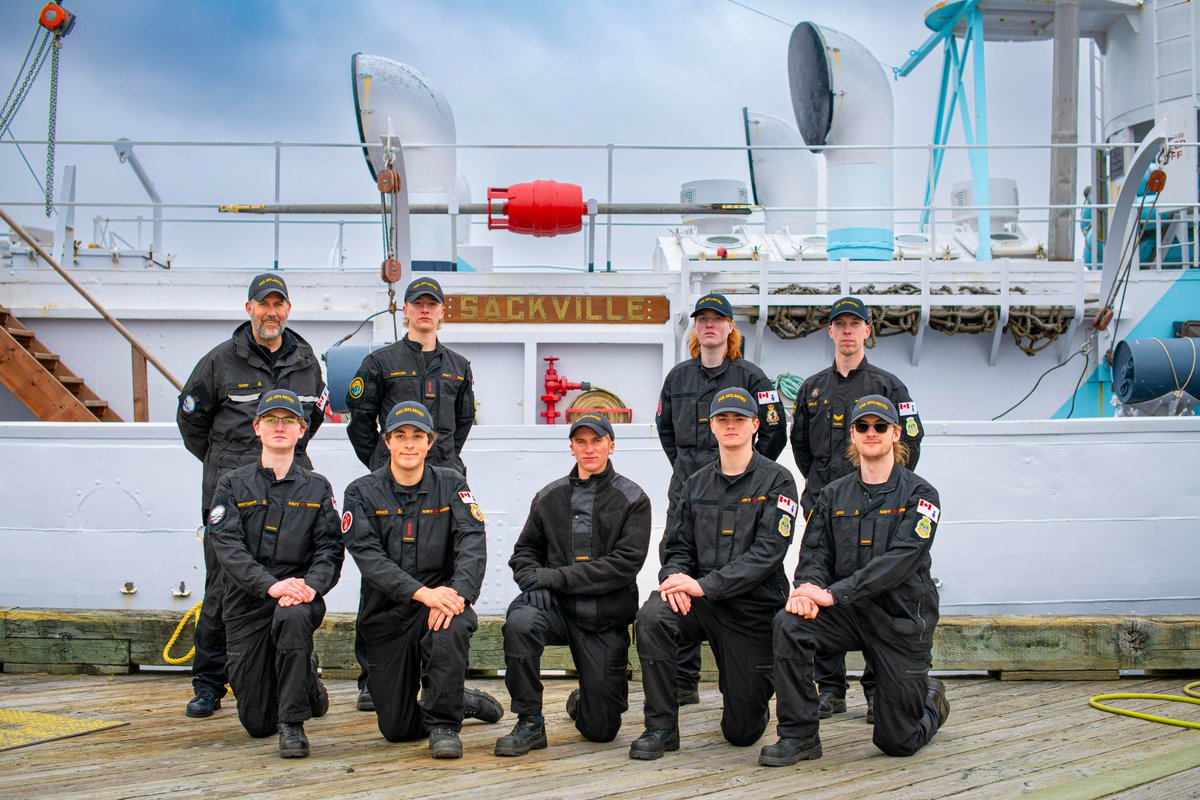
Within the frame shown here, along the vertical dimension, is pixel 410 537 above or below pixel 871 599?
above

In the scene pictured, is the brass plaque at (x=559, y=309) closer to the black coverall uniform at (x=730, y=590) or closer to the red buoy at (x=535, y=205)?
the red buoy at (x=535, y=205)

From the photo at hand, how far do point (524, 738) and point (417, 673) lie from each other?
0.50 m

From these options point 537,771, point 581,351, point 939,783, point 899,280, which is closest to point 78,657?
point 537,771

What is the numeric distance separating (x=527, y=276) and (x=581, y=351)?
70 cm

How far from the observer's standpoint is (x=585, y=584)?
13.7 ft

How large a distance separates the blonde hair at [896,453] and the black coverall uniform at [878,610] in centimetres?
21

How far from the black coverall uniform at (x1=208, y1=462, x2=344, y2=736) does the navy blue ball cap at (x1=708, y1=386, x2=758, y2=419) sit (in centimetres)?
159

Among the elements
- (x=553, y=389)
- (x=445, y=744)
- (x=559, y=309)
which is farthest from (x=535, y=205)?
(x=445, y=744)

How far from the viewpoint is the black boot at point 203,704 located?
4.59 m

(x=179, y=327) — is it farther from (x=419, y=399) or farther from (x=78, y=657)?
(x=419, y=399)

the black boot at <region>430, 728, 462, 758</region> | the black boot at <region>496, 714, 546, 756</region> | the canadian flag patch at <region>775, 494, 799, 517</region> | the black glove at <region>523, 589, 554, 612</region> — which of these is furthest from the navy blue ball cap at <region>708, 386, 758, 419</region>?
the black boot at <region>430, 728, 462, 758</region>

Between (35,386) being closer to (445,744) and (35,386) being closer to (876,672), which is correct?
(445,744)

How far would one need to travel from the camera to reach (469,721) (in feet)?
15.0

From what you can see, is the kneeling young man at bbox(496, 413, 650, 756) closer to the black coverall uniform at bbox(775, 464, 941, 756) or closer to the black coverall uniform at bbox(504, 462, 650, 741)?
the black coverall uniform at bbox(504, 462, 650, 741)
